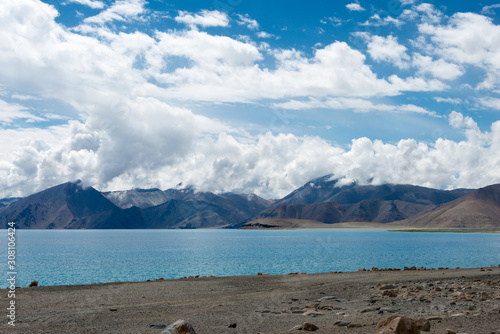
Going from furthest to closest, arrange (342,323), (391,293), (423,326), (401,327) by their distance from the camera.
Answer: (391,293), (342,323), (423,326), (401,327)

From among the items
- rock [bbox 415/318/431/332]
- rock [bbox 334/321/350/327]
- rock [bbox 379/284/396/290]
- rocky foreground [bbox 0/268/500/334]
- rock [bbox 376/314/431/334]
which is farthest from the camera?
rock [bbox 379/284/396/290]

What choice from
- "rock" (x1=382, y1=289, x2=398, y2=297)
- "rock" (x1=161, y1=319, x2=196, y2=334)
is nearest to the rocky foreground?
"rock" (x1=382, y1=289, x2=398, y2=297)

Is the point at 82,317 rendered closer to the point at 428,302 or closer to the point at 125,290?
the point at 125,290

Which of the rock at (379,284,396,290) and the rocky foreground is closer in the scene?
the rocky foreground

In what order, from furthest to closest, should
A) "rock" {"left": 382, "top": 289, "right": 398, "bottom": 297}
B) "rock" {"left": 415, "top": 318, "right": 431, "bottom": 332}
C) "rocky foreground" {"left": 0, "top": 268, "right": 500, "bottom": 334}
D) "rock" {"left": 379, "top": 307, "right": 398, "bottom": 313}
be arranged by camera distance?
1. "rock" {"left": 382, "top": 289, "right": 398, "bottom": 297}
2. "rock" {"left": 379, "top": 307, "right": 398, "bottom": 313}
3. "rocky foreground" {"left": 0, "top": 268, "right": 500, "bottom": 334}
4. "rock" {"left": 415, "top": 318, "right": 431, "bottom": 332}

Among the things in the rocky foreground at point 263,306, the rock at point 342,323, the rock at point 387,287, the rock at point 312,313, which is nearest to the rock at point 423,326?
the rocky foreground at point 263,306

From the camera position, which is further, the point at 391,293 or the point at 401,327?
the point at 391,293

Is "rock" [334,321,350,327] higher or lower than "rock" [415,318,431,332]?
lower

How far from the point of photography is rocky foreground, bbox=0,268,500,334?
15.7m

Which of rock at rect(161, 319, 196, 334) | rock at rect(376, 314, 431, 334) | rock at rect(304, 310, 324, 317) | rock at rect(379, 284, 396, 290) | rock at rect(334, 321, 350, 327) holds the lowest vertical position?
rock at rect(379, 284, 396, 290)

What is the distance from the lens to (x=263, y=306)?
2136cm

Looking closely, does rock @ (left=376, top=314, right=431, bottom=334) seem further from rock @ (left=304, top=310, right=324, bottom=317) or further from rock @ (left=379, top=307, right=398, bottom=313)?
rock @ (left=304, top=310, right=324, bottom=317)

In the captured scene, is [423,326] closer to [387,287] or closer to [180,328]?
[180,328]

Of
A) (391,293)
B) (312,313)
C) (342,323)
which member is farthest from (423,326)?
(391,293)
